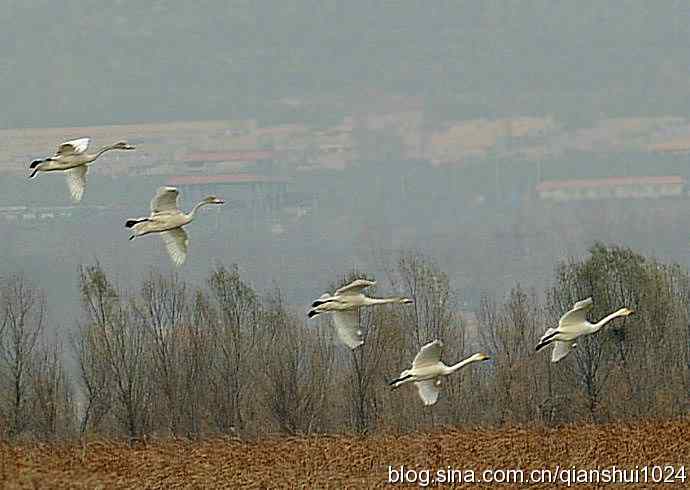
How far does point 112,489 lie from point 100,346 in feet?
51.8

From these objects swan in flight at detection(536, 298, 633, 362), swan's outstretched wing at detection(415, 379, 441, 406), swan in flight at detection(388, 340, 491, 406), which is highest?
swan in flight at detection(536, 298, 633, 362)

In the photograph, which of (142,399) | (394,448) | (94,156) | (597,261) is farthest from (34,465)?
(597,261)

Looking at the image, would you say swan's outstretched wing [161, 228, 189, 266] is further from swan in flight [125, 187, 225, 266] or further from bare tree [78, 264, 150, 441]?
bare tree [78, 264, 150, 441]

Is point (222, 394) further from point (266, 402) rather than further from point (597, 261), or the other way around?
point (597, 261)

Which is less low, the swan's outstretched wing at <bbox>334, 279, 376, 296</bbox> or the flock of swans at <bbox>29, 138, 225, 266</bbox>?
the flock of swans at <bbox>29, 138, 225, 266</bbox>

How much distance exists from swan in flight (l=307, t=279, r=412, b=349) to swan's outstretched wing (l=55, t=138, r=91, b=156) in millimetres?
3224

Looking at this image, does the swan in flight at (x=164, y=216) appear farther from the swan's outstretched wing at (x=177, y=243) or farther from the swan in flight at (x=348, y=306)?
the swan in flight at (x=348, y=306)

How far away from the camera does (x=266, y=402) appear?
28.8m

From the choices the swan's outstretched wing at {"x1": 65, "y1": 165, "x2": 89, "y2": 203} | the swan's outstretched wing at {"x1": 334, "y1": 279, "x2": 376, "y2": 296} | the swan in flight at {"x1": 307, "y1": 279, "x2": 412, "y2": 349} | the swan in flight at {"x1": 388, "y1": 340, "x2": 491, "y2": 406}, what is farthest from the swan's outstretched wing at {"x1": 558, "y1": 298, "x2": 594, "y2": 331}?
the swan's outstretched wing at {"x1": 65, "y1": 165, "x2": 89, "y2": 203}

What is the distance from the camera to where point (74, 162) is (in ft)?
46.1

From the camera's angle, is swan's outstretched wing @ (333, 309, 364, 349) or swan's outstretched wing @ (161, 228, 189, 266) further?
swan's outstretched wing @ (333, 309, 364, 349)

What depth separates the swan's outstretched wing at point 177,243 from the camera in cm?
1427

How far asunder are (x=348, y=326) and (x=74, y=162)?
3763 millimetres

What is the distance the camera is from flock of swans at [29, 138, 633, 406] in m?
13.9
